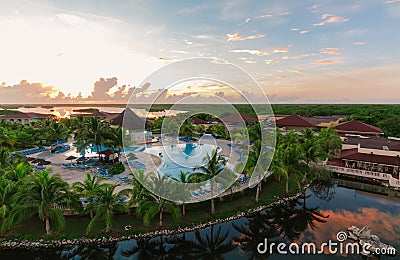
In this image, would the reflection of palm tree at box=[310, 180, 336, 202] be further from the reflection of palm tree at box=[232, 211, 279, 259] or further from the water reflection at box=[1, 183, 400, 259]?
the reflection of palm tree at box=[232, 211, 279, 259]

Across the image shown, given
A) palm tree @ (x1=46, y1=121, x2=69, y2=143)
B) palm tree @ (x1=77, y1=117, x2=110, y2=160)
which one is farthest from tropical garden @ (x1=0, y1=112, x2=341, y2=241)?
palm tree @ (x1=46, y1=121, x2=69, y2=143)

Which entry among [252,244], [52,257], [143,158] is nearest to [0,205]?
[52,257]

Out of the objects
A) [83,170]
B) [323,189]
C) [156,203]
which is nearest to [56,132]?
[83,170]

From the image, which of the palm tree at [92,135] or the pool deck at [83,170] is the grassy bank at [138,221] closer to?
the pool deck at [83,170]

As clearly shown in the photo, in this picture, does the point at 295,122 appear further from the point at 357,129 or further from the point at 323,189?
the point at 323,189

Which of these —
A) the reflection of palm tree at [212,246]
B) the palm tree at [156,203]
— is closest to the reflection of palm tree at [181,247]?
the reflection of palm tree at [212,246]

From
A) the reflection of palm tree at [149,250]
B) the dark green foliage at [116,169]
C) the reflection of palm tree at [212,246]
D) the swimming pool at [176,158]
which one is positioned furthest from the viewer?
the dark green foliage at [116,169]
